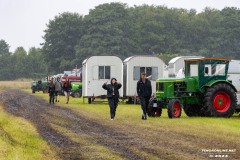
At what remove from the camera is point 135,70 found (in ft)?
139

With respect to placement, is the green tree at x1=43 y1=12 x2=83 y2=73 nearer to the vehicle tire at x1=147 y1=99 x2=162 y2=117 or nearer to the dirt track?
the vehicle tire at x1=147 y1=99 x2=162 y2=117

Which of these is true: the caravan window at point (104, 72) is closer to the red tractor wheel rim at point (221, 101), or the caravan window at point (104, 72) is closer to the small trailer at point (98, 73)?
the small trailer at point (98, 73)

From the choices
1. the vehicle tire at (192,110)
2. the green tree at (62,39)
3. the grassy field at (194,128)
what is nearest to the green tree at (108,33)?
the green tree at (62,39)

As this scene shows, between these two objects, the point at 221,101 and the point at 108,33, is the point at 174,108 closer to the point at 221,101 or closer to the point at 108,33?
the point at 221,101

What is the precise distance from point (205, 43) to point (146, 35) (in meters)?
11.5

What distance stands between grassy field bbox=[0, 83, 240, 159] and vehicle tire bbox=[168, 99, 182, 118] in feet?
3.90

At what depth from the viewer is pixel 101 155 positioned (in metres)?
14.7

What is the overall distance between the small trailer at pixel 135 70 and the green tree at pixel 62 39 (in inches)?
2986

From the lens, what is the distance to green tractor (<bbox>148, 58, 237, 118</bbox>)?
27656 mm

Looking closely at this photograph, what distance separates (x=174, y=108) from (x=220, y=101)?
1.99 metres

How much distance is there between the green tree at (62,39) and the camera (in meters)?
119

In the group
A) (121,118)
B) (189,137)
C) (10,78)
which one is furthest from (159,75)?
(10,78)

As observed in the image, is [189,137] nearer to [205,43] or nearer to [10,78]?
[205,43]

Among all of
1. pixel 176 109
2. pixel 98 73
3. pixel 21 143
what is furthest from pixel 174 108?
pixel 98 73
